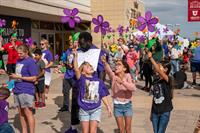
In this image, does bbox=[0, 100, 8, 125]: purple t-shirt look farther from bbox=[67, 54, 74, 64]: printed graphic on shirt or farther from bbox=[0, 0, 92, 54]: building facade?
bbox=[0, 0, 92, 54]: building facade

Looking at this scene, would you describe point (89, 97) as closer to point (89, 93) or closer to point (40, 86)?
point (89, 93)

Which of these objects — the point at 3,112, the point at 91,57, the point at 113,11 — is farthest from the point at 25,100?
the point at 113,11

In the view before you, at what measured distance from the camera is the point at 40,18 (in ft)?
80.2

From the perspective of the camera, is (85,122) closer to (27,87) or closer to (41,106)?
(27,87)

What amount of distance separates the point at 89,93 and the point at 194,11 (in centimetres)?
531

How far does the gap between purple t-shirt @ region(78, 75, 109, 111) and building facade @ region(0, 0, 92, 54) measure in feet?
28.3

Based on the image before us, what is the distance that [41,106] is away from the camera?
9.41 meters

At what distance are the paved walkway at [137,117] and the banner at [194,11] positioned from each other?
6.96 ft

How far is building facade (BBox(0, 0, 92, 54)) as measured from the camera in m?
18.9

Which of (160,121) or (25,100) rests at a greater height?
(25,100)

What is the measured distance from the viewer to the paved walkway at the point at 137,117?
286 inches

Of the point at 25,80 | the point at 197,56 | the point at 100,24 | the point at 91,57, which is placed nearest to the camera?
the point at 91,57

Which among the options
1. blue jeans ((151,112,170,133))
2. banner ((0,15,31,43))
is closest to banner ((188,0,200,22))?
blue jeans ((151,112,170,133))

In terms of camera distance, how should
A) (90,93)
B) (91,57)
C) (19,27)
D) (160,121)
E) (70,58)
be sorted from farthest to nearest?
(19,27) → (70,58) → (91,57) → (160,121) → (90,93)
